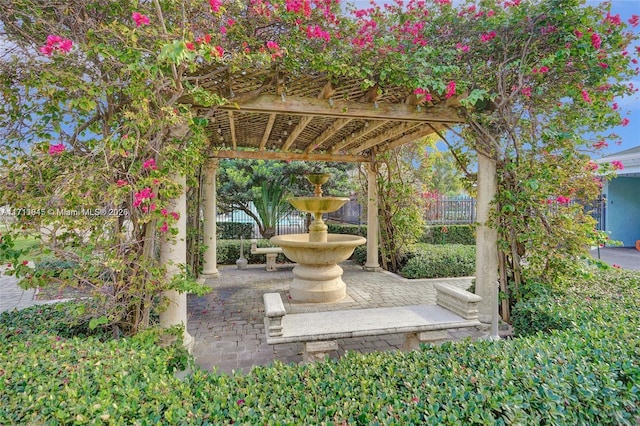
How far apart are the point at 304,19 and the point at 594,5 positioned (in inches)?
125

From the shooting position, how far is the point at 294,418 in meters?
1.76

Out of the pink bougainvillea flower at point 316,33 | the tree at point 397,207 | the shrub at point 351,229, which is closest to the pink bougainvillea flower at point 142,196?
the pink bougainvillea flower at point 316,33

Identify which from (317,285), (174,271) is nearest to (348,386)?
(174,271)

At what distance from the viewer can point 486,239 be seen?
4.24 meters

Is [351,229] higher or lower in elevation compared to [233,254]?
higher

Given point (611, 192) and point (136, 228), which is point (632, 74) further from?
point (611, 192)

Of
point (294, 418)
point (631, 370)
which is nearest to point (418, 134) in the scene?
point (631, 370)

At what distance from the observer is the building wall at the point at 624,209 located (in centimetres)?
1242

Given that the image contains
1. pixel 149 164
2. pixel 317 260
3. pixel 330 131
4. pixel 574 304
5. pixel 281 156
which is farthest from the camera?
pixel 281 156

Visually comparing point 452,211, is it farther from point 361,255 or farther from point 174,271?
point 174,271

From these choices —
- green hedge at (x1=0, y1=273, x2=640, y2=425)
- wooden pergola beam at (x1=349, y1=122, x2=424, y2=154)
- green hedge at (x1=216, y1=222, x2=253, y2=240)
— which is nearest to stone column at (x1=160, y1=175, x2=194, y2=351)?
green hedge at (x1=0, y1=273, x2=640, y2=425)

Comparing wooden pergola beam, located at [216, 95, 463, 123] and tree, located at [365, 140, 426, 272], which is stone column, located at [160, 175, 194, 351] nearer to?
wooden pergola beam, located at [216, 95, 463, 123]

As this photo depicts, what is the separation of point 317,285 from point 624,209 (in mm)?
13958

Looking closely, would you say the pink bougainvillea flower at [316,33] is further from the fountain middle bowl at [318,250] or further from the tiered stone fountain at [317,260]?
the fountain middle bowl at [318,250]
